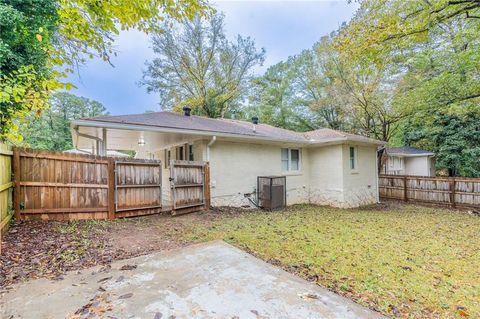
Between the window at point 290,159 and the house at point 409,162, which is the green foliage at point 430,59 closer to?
the house at point 409,162

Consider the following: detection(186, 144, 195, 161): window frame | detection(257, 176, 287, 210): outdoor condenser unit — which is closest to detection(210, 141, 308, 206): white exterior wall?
detection(257, 176, 287, 210): outdoor condenser unit

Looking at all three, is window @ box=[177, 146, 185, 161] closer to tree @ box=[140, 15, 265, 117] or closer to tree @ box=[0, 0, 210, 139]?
tree @ box=[0, 0, 210, 139]

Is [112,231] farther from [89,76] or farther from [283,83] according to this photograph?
[283,83]

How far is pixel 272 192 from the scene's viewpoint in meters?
8.98

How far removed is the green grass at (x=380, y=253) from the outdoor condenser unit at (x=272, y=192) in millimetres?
934

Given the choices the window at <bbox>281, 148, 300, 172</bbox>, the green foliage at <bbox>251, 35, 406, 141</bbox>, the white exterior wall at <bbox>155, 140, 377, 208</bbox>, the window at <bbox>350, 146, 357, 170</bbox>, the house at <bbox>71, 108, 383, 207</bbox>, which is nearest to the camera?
the house at <bbox>71, 108, 383, 207</bbox>

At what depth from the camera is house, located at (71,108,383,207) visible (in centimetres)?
835

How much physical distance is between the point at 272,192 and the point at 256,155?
166 centimetres

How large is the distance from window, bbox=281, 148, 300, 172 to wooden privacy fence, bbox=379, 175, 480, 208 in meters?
5.37

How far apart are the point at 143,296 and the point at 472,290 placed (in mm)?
4246

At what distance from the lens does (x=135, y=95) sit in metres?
20.3

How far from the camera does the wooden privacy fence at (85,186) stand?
200 inches

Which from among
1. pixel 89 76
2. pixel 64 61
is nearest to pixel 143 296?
pixel 64 61

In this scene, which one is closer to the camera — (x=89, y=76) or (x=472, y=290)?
(x=472, y=290)
